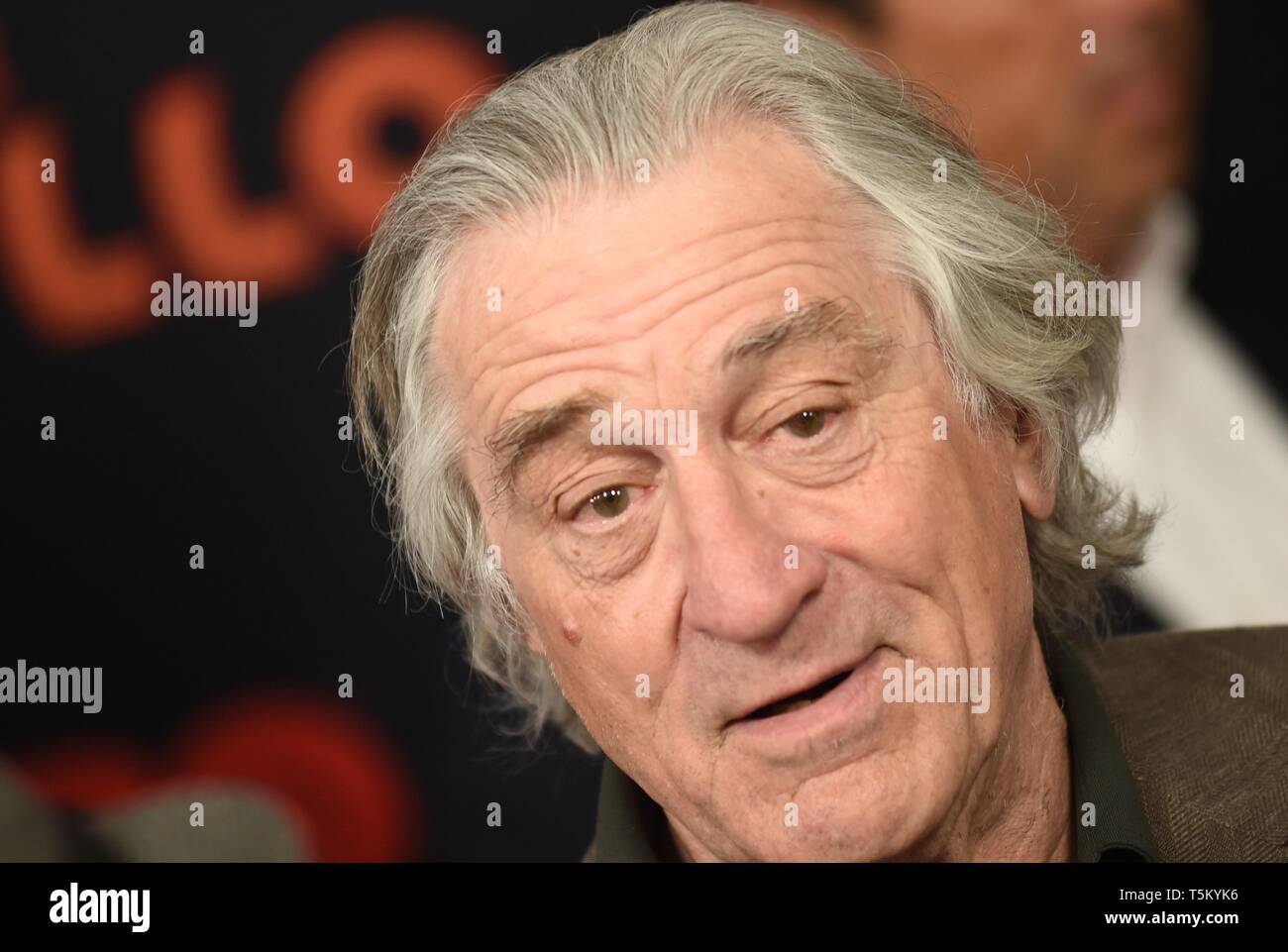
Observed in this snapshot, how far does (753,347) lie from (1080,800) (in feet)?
2.26

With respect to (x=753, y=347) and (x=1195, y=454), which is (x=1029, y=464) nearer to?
(x=753, y=347)

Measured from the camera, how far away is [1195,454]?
2.72 metres

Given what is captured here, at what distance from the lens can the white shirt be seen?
2.62 meters

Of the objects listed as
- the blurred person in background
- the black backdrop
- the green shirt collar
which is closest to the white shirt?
the blurred person in background

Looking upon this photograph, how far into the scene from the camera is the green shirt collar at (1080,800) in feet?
5.53

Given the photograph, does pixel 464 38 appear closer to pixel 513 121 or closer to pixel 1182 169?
pixel 513 121

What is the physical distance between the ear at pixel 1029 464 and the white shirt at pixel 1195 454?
897 millimetres

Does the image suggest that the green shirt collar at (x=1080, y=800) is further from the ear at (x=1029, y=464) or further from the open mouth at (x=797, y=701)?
the open mouth at (x=797, y=701)

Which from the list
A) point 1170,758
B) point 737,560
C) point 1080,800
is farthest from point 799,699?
point 1170,758

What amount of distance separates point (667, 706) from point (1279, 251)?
1610 mm

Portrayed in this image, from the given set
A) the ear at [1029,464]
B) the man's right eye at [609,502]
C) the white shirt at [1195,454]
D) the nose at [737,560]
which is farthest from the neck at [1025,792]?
the white shirt at [1195,454]

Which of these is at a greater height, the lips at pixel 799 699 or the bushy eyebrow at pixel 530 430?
the bushy eyebrow at pixel 530 430

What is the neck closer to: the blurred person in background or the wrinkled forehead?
the wrinkled forehead

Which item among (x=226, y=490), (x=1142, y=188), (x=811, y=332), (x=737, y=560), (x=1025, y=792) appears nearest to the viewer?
(x=737, y=560)
